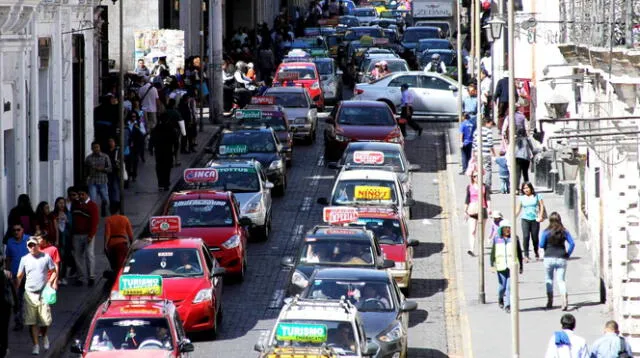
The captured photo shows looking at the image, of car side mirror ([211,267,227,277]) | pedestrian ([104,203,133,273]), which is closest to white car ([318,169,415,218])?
pedestrian ([104,203,133,273])

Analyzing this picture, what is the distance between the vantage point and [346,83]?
206 ft

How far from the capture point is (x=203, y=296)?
25688 millimetres

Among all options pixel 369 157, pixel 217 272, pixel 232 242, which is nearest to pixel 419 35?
pixel 369 157

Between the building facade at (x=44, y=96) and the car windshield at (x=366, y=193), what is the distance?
223 inches

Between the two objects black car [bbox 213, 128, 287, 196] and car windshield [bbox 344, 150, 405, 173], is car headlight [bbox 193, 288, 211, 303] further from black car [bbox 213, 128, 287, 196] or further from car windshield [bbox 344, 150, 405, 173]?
black car [bbox 213, 128, 287, 196]

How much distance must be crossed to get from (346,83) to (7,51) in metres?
32.3

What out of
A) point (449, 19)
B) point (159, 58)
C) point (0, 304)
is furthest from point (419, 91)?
point (449, 19)

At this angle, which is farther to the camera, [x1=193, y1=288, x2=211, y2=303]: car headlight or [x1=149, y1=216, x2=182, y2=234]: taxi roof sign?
[x1=149, y1=216, x2=182, y2=234]: taxi roof sign

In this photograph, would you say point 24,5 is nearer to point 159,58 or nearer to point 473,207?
point 473,207

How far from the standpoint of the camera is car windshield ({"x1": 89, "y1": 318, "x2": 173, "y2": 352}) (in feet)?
72.0

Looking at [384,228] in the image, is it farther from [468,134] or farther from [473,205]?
[468,134]

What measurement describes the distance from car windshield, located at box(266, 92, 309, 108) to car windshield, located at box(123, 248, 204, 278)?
20384 millimetres

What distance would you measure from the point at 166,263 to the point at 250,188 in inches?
318

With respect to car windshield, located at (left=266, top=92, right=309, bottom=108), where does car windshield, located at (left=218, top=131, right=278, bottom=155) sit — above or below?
below
